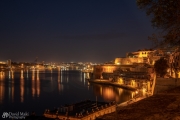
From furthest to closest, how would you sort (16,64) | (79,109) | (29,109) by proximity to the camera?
(16,64)
(29,109)
(79,109)

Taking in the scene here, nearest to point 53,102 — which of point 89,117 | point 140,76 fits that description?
point 89,117

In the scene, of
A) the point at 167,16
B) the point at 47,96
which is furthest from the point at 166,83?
the point at 47,96

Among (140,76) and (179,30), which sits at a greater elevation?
(179,30)

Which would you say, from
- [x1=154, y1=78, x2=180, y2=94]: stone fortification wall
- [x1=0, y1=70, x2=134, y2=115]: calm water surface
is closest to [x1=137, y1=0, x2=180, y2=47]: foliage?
[x1=154, y1=78, x2=180, y2=94]: stone fortification wall

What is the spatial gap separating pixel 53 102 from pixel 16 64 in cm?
13098

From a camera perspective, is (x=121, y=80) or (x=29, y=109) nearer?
(x=29, y=109)

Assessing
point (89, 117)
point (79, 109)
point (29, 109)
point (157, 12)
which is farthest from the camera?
point (29, 109)

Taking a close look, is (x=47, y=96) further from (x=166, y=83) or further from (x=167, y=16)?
(x=167, y=16)

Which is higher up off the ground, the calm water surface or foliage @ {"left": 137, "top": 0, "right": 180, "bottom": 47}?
foliage @ {"left": 137, "top": 0, "right": 180, "bottom": 47}

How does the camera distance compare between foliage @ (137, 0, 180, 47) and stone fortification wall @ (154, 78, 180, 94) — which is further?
stone fortification wall @ (154, 78, 180, 94)

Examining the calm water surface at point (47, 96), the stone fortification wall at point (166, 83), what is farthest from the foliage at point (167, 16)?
the calm water surface at point (47, 96)

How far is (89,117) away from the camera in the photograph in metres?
12.3

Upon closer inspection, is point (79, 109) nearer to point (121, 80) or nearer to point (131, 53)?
point (121, 80)

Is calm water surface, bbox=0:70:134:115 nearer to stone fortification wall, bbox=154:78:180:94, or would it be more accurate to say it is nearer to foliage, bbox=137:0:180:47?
stone fortification wall, bbox=154:78:180:94
